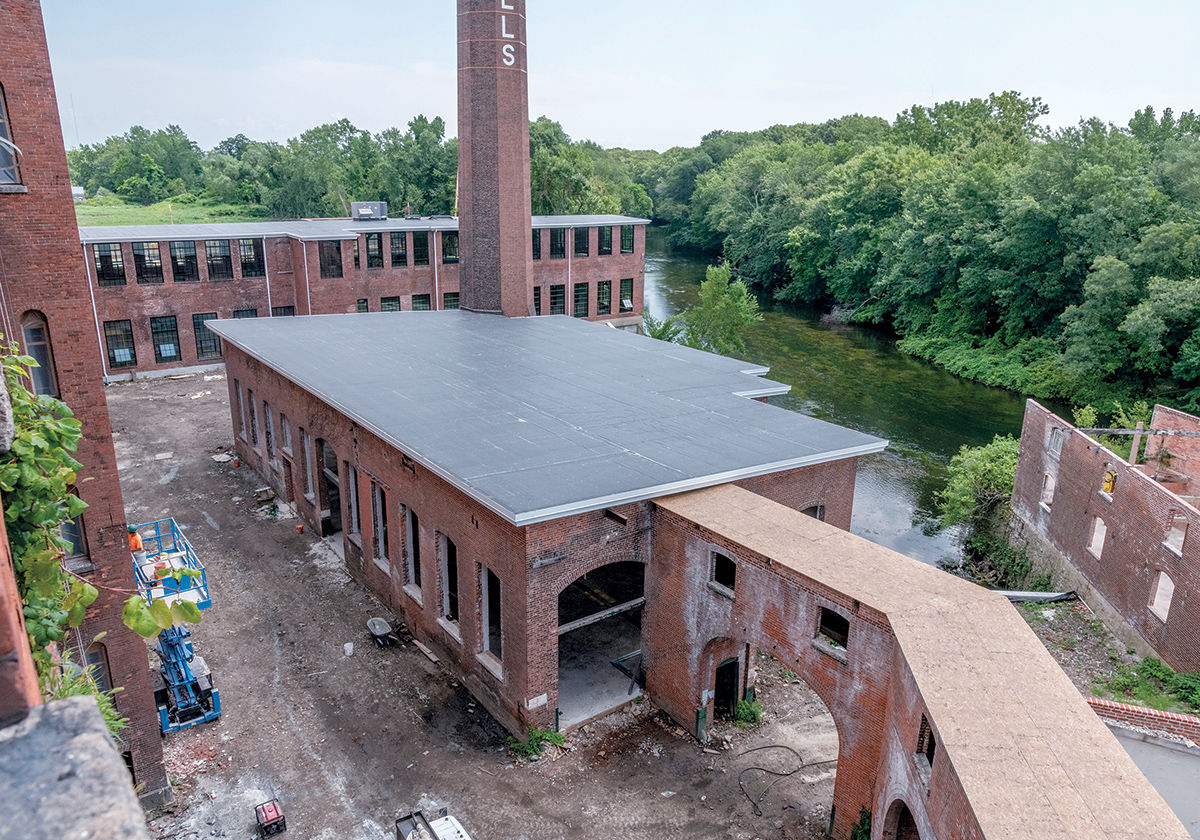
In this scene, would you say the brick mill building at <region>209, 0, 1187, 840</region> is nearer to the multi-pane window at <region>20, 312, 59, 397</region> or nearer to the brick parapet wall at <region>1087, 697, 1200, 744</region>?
the brick parapet wall at <region>1087, 697, 1200, 744</region>

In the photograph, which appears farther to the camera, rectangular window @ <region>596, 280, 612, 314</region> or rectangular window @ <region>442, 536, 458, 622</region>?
rectangular window @ <region>596, 280, 612, 314</region>

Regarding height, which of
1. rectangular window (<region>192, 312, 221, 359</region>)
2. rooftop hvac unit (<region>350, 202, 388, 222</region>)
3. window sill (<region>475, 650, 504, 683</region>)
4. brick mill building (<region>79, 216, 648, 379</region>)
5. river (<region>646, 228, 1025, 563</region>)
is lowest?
river (<region>646, 228, 1025, 563</region>)

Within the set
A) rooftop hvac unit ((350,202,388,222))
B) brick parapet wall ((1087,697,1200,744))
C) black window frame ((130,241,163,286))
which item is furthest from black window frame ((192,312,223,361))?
brick parapet wall ((1087,697,1200,744))

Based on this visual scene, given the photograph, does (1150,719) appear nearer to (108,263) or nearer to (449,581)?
(449,581)

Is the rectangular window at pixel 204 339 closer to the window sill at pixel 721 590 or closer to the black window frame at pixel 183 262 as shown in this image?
the black window frame at pixel 183 262

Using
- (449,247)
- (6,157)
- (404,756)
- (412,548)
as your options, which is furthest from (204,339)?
(404,756)

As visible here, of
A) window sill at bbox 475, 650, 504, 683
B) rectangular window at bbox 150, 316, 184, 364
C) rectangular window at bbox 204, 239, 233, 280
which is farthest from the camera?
rectangular window at bbox 204, 239, 233, 280
